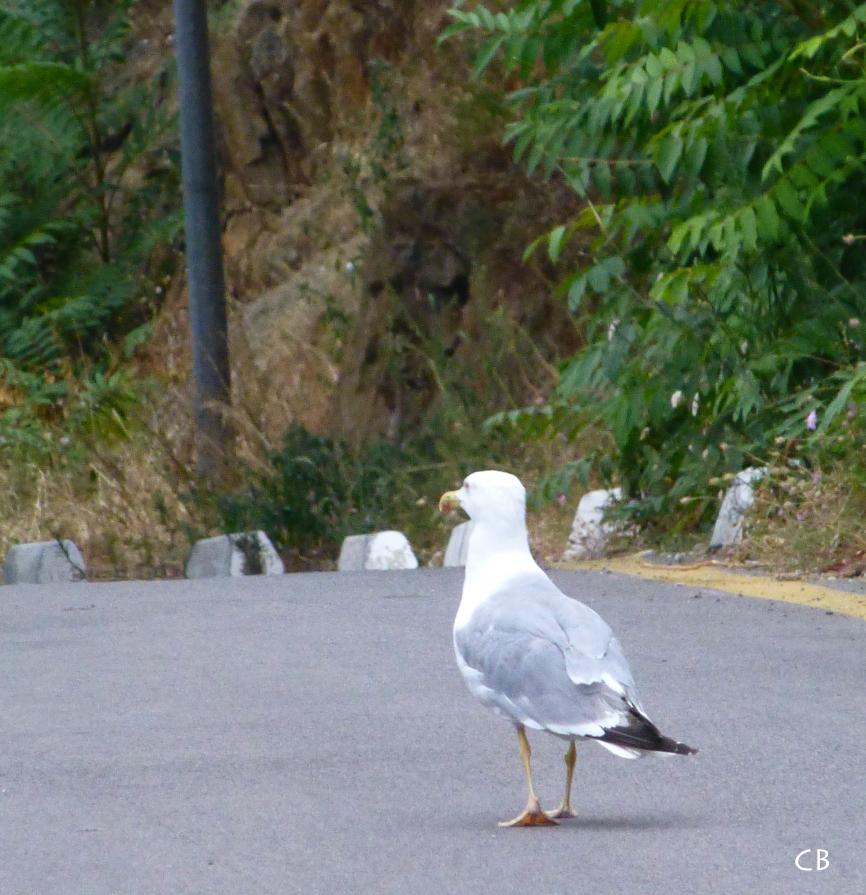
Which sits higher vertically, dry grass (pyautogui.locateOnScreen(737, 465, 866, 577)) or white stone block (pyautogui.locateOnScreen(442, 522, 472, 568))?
dry grass (pyautogui.locateOnScreen(737, 465, 866, 577))

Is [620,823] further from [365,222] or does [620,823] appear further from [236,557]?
[365,222]

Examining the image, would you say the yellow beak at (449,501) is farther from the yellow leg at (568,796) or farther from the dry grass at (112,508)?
the dry grass at (112,508)

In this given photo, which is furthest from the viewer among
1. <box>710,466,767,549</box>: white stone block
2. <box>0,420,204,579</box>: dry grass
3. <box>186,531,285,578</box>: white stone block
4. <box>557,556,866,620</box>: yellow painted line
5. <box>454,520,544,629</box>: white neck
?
<box>0,420,204,579</box>: dry grass

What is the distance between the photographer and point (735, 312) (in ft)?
34.6

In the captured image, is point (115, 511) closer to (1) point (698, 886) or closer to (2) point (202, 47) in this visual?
(2) point (202, 47)

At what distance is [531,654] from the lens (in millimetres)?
4879

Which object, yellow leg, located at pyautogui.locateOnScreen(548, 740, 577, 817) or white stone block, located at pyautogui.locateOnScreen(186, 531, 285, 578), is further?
white stone block, located at pyautogui.locateOnScreen(186, 531, 285, 578)

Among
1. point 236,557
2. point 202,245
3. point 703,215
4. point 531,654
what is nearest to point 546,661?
point 531,654

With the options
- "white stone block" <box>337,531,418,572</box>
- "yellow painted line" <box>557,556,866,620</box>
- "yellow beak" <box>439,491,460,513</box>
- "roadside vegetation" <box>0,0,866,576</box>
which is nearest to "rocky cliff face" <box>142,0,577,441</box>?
"roadside vegetation" <box>0,0,866,576</box>

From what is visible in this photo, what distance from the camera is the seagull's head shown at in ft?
17.6

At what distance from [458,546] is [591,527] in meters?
0.74

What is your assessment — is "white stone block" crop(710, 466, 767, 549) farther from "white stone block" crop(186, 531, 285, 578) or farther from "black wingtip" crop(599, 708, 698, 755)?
"black wingtip" crop(599, 708, 698, 755)

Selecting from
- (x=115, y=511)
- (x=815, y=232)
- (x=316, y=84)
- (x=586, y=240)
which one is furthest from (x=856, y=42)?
(x=316, y=84)

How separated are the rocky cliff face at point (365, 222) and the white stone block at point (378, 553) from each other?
1771 mm
